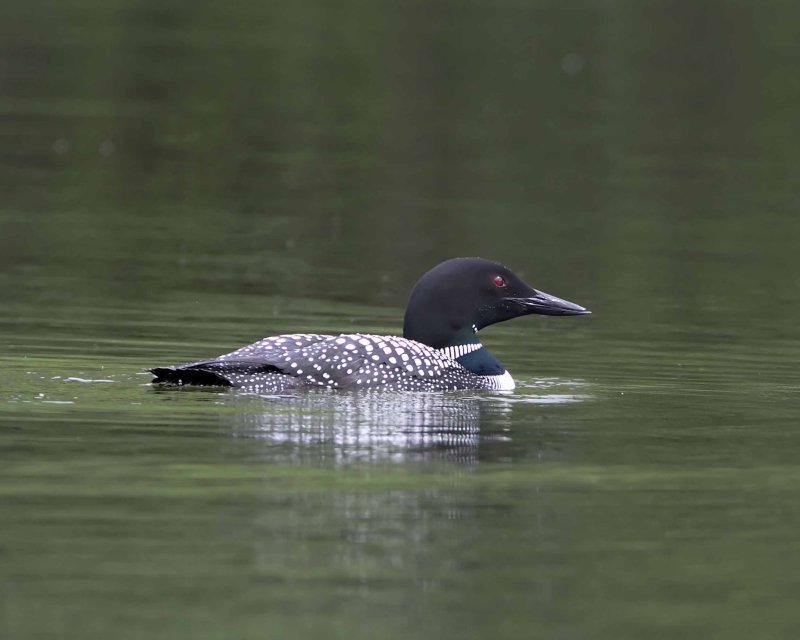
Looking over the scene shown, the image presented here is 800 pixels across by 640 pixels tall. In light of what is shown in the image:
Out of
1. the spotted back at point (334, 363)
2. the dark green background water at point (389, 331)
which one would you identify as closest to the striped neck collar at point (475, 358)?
the dark green background water at point (389, 331)

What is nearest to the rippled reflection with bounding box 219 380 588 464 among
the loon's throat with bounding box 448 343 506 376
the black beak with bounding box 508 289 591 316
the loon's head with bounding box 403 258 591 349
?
the loon's throat with bounding box 448 343 506 376

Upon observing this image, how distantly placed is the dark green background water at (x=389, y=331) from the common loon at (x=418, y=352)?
17 cm

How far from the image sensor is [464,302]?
1033 centimetres

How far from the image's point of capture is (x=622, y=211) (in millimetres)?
19078

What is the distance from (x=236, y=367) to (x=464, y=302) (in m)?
1.54

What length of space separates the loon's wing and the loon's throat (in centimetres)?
99

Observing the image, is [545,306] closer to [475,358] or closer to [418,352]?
[475,358]

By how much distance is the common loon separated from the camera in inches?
366

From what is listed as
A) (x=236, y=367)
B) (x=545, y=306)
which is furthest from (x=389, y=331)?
(x=236, y=367)

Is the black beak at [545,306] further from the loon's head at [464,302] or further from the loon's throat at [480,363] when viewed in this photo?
the loon's throat at [480,363]

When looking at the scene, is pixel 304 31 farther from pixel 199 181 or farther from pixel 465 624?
pixel 465 624

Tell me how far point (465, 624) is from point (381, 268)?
9660 mm

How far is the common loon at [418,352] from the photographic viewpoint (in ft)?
30.5

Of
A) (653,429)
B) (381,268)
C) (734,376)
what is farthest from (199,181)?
(653,429)
